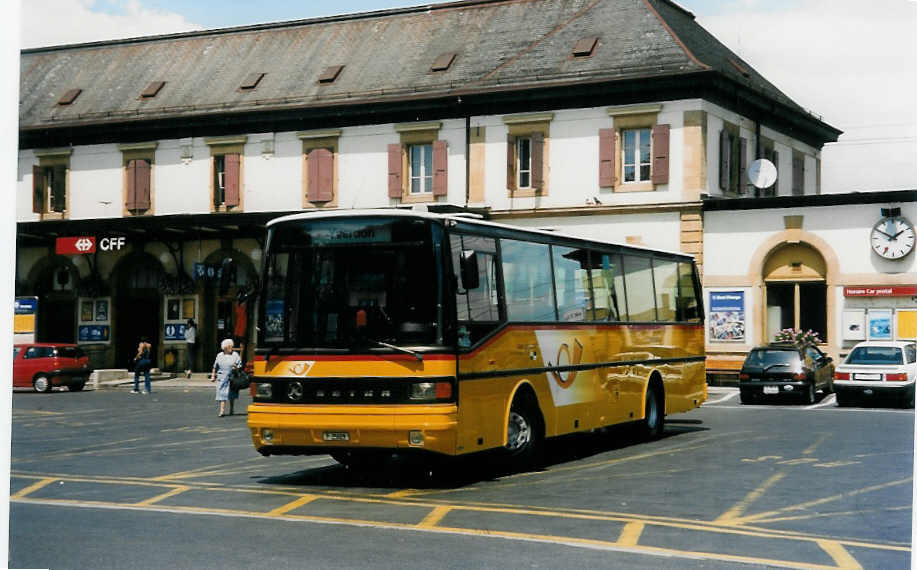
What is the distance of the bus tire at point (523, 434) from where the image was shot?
15461 millimetres

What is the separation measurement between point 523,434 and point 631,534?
486cm

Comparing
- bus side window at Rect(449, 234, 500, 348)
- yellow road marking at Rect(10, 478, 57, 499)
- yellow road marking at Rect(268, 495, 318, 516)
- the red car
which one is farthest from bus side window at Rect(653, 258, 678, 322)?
the red car

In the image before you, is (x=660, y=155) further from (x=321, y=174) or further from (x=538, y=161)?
(x=321, y=174)

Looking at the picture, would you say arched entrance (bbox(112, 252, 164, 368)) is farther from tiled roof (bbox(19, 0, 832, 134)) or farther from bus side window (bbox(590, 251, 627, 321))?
bus side window (bbox(590, 251, 627, 321))

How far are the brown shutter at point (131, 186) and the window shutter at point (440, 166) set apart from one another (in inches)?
404

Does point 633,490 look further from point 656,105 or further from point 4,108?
point 656,105

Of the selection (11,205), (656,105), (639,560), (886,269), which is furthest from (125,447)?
(656,105)

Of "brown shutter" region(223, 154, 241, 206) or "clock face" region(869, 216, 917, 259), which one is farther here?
"brown shutter" region(223, 154, 241, 206)

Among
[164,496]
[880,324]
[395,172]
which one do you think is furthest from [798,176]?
[164,496]

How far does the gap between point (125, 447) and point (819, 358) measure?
1703cm

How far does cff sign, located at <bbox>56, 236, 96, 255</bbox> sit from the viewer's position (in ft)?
129

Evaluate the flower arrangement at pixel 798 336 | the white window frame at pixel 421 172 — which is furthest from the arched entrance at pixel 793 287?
the white window frame at pixel 421 172

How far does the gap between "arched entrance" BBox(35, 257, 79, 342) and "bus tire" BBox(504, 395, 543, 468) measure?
2471cm

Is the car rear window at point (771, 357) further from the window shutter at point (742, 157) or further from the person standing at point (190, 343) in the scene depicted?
the person standing at point (190, 343)
